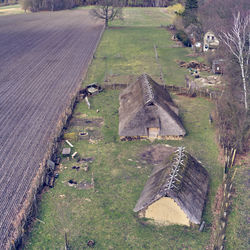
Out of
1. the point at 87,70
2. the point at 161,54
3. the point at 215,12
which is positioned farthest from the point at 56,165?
the point at 215,12

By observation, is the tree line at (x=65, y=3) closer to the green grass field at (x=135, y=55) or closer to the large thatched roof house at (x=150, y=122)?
the green grass field at (x=135, y=55)

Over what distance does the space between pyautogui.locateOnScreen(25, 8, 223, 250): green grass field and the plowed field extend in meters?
2.53

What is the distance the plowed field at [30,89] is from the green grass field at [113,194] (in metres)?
2.53

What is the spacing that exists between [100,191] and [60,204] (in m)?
3.31

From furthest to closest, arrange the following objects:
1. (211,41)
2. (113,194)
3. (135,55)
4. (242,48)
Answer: (135,55), (211,41), (242,48), (113,194)

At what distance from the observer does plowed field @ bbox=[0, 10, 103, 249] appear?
2549 centimetres

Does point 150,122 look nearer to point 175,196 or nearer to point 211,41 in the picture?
point 175,196

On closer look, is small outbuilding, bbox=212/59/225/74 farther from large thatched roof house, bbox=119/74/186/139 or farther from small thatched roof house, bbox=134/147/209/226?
small thatched roof house, bbox=134/147/209/226

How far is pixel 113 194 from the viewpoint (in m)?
24.8

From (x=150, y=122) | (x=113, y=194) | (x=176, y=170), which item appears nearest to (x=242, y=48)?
(x=150, y=122)

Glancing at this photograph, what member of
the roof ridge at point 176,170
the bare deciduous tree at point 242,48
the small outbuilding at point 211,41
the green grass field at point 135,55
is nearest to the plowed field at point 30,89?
the green grass field at point 135,55

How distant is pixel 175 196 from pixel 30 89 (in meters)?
30.8

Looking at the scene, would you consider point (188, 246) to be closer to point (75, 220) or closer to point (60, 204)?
point (75, 220)

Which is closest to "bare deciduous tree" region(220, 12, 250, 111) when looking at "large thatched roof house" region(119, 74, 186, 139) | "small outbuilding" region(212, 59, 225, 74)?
"small outbuilding" region(212, 59, 225, 74)
